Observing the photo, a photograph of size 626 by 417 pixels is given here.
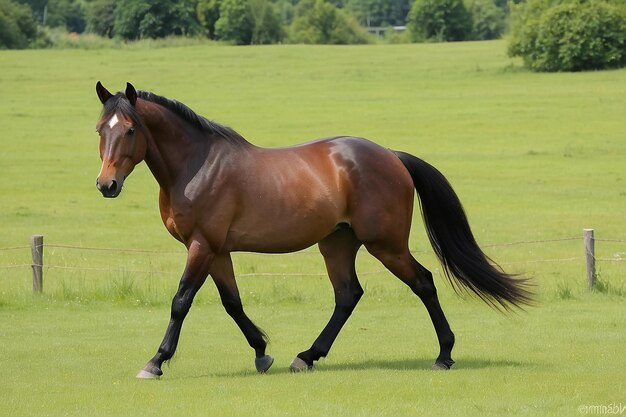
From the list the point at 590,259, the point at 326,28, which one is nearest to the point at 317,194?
the point at 590,259

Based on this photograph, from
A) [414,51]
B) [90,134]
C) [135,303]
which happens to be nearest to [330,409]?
[135,303]

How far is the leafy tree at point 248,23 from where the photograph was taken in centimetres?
9306

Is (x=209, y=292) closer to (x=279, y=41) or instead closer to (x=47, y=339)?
(x=47, y=339)

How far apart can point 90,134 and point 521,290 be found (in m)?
32.5

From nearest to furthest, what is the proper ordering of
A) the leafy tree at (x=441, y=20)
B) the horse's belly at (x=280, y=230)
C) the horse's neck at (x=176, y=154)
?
the horse's neck at (x=176, y=154), the horse's belly at (x=280, y=230), the leafy tree at (x=441, y=20)

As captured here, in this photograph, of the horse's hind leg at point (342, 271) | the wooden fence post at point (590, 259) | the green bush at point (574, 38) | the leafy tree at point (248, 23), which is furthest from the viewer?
the leafy tree at point (248, 23)

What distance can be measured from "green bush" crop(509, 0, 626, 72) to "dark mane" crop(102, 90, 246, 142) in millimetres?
49009

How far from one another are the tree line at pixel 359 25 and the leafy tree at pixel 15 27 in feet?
0.21

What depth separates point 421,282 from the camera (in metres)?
9.91

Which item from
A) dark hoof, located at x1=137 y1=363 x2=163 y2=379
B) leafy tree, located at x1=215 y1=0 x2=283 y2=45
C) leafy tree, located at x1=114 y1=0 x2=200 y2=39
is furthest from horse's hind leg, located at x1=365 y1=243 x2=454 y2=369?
leafy tree, located at x1=114 y1=0 x2=200 y2=39

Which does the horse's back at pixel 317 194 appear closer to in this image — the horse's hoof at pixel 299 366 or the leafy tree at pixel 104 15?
the horse's hoof at pixel 299 366

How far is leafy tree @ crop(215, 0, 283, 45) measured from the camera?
305 feet

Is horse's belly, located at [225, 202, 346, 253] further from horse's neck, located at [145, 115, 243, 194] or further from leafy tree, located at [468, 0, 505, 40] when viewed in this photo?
leafy tree, located at [468, 0, 505, 40]

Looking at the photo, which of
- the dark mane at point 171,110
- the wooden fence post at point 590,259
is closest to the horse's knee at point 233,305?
the dark mane at point 171,110
